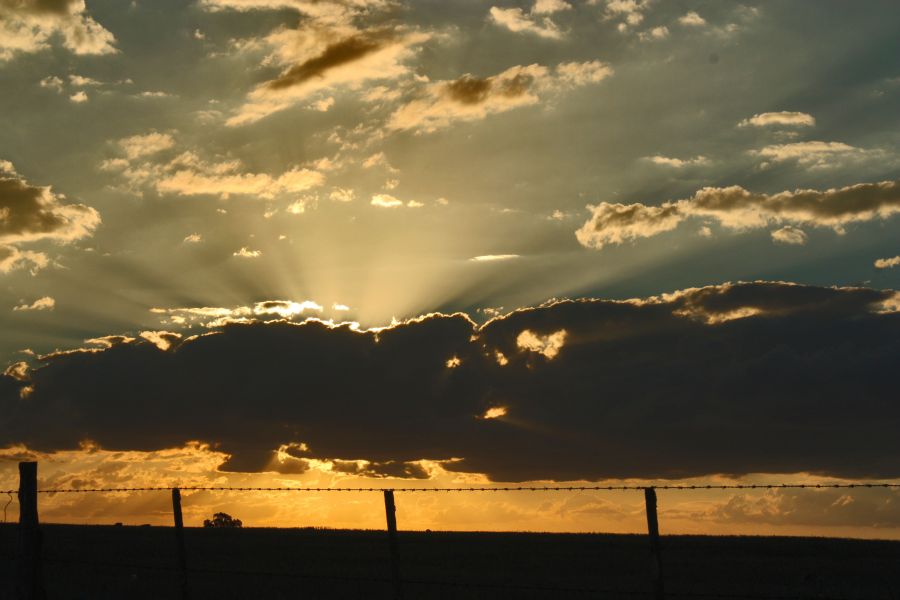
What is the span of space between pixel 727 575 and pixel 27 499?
30.3 meters

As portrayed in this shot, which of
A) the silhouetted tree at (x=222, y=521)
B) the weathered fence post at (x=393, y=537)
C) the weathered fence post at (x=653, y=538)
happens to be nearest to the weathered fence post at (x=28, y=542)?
the weathered fence post at (x=393, y=537)

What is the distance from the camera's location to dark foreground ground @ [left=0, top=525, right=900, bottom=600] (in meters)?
29.0

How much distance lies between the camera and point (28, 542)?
18.2 meters

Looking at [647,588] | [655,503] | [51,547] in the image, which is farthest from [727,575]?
[51,547]

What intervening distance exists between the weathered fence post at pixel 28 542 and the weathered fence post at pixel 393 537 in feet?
23.6

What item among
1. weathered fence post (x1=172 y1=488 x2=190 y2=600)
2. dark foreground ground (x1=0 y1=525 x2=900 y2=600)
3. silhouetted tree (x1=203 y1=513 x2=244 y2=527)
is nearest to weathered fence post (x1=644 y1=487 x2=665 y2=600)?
dark foreground ground (x1=0 y1=525 x2=900 y2=600)

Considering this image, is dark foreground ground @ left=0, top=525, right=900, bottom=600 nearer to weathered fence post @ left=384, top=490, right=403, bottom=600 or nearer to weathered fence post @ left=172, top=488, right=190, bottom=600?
weathered fence post @ left=172, top=488, right=190, bottom=600

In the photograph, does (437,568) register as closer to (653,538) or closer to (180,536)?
(180,536)

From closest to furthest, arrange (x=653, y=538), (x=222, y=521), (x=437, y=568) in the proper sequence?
(x=653, y=538), (x=437, y=568), (x=222, y=521)

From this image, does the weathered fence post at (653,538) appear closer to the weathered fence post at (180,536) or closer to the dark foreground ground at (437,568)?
the dark foreground ground at (437,568)

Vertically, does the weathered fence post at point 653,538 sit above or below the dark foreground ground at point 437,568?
above

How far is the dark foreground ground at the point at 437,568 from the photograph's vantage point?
29.0 meters

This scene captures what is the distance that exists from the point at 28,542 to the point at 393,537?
7.44 m

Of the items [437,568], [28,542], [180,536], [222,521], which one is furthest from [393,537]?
[222,521]
